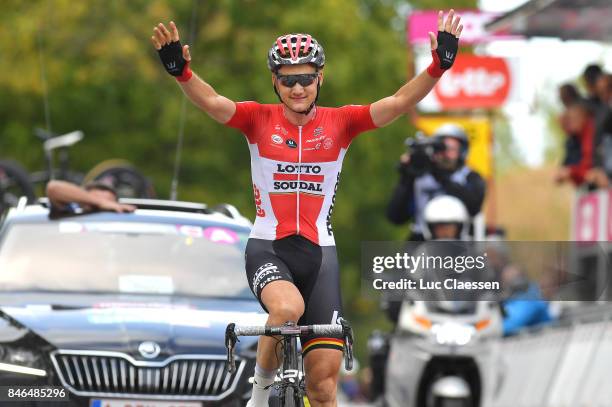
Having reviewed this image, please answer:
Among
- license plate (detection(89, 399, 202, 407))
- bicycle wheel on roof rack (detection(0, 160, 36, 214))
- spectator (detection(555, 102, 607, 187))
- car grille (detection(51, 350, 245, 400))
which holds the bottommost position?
license plate (detection(89, 399, 202, 407))

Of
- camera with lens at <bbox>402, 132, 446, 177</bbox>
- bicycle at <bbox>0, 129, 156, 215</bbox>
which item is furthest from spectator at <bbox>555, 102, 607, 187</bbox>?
bicycle at <bbox>0, 129, 156, 215</bbox>

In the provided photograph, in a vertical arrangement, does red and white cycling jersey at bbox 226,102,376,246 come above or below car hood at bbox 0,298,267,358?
above

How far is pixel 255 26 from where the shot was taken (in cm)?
3544

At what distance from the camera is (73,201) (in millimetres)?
11477

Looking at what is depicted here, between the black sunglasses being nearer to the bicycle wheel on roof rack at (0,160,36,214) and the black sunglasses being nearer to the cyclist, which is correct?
the cyclist

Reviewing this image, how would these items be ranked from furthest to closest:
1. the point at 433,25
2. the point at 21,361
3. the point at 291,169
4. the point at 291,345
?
the point at 433,25 → the point at 21,361 → the point at 291,169 → the point at 291,345

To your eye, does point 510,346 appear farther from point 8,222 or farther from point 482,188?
point 8,222

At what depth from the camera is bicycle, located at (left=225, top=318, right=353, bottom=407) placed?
8.11 metres

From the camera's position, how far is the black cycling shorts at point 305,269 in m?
8.66

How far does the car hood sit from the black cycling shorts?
1105mm

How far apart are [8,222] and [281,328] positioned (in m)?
3.78

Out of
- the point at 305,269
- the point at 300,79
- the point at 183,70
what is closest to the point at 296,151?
the point at 300,79

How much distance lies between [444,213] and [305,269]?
5.43 meters

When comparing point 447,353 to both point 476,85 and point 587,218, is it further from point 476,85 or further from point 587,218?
point 476,85
